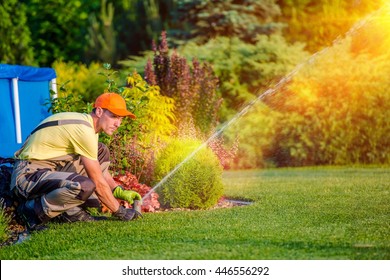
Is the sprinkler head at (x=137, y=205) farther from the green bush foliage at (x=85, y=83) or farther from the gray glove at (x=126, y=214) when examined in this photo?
the green bush foliage at (x=85, y=83)

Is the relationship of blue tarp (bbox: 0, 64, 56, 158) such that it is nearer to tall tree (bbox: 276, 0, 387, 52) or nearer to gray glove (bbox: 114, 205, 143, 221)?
gray glove (bbox: 114, 205, 143, 221)

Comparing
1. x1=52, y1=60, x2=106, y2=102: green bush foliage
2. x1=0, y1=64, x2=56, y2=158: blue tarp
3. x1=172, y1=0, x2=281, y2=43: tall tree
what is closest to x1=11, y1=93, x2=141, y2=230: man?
x1=0, y1=64, x2=56, y2=158: blue tarp

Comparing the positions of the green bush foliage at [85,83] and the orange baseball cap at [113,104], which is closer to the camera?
the orange baseball cap at [113,104]

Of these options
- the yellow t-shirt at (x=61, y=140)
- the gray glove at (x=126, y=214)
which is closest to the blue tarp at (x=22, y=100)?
the yellow t-shirt at (x=61, y=140)

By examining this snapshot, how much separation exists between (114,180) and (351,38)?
815 cm

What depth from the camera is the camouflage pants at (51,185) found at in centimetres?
775

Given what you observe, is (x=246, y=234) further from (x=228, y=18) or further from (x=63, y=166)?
(x=228, y=18)

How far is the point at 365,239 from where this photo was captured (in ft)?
23.7

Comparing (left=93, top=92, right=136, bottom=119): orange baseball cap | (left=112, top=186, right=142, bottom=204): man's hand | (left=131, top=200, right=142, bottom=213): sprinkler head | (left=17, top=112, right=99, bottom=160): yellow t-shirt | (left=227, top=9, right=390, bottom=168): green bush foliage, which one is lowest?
(left=227, top=9, right=390, bottom=168): green bush foliage

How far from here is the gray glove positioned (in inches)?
317

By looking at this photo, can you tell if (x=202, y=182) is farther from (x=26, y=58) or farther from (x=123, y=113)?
(x=26, y=58)

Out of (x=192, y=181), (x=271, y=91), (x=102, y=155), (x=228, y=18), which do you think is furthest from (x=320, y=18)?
(x=102, y=155)

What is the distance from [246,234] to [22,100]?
4.59 metres

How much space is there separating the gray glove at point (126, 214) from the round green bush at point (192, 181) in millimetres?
841
